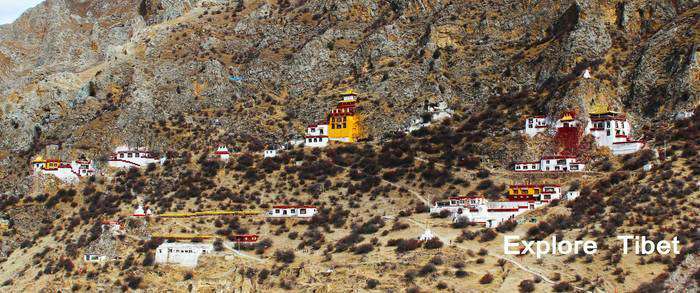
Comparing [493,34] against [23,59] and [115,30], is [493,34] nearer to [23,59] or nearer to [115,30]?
[115,30]

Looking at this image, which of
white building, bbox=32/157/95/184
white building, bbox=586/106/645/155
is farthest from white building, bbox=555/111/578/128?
white building, bbox=32/157/95/184

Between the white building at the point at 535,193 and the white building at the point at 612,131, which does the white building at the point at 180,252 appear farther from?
the white building at the point at 612,131

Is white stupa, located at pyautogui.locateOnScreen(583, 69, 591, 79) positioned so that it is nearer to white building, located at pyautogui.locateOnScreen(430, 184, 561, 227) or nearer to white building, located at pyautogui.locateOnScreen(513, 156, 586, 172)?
white building, located at pyautogui.locateOnScreen(513, 156, 586, 172)

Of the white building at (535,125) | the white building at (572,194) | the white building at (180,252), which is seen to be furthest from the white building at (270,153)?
the white building at (572,194)

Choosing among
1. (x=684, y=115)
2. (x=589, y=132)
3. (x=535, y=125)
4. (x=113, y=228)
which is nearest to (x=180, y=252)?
(x=113, y=228)

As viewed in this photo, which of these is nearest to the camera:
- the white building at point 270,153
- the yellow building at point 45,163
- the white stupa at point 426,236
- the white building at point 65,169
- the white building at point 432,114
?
the white stupa at point 426,236

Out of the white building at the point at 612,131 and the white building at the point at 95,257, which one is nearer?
the white building at the point at 95,257

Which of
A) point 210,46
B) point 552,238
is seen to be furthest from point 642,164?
point 210,46
